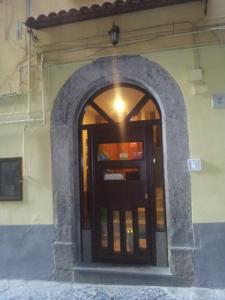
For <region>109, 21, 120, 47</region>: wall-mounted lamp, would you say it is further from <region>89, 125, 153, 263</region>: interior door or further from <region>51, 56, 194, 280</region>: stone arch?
<region>89, 125, 153, 263</region>: interior door

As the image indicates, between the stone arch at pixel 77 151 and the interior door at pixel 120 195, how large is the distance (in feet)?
1.12

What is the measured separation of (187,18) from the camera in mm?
5207

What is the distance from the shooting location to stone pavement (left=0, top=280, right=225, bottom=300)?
4840mm

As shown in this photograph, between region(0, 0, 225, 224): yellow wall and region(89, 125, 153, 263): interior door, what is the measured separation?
803mm

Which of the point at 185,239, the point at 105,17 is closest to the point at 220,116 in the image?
the point at 185,239

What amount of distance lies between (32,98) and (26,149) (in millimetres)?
882

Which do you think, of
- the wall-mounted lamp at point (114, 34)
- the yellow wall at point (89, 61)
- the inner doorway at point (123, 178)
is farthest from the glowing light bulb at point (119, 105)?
the wall-mounted lamp at point (114, 34)

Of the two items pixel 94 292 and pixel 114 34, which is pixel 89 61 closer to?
pixel 114 34

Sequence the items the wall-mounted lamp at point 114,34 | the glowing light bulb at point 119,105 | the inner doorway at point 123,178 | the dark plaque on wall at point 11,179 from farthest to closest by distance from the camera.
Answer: the dark plaque on wall at point 11,179 → the glowing light bulb at point 119,105 → the inner doorway at point 123,178 → the wall-mounted lamp at point 114,34

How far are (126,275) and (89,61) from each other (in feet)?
11.4

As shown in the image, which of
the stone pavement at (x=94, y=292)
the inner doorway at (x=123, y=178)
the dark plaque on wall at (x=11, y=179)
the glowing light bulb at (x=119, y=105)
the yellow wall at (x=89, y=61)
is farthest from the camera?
the dark plaque on wall at (x=11, y=179)

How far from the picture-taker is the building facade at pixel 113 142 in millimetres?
5113

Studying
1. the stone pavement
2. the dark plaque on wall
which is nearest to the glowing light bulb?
the dark plaque on wall

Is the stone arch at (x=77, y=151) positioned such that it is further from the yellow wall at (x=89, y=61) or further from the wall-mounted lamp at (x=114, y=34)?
the wall-mounted lamp at (x=114, y=34)
